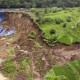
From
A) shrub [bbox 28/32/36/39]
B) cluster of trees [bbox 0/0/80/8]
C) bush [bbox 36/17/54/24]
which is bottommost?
cluster of trees [bbox 0/0/80/8]

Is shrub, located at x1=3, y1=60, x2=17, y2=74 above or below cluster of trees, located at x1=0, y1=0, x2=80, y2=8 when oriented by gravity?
above

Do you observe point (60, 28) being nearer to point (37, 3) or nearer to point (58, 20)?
point (58, 20)

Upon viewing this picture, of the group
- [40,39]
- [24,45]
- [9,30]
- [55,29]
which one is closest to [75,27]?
[55,29]

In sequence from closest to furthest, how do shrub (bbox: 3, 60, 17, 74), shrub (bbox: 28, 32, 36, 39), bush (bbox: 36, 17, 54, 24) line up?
shrub (bbox: 3, 60, 17, 74)
shrub (bbox: 28, 32, 36, 39)
bush (bbox: 36, 17, 54, 24)

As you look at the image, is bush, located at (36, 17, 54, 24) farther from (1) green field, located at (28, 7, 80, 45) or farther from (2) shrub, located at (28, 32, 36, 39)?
(2) shrub, located at (28, 32, 36, 39)

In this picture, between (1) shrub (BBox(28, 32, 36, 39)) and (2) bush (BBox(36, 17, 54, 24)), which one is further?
(2) bush (BBox(36, 17, 54, 24))

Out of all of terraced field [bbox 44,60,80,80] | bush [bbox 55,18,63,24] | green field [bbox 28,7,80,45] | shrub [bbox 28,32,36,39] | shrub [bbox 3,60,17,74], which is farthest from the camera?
bush [bbox 55,18,63,24]

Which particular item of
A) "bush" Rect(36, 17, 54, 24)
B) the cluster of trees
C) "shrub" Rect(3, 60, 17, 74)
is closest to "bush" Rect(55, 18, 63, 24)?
"bush" Rect(36, 17, 54, 24)
